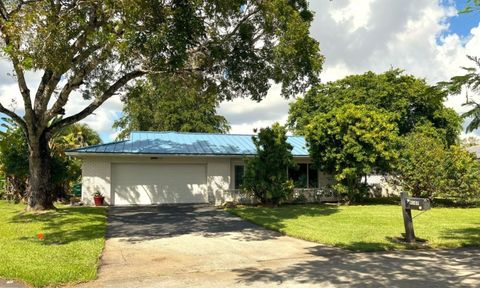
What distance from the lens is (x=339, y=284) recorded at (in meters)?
6.43

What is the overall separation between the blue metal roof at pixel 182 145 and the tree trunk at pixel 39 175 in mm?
3141

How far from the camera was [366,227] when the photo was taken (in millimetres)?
12508

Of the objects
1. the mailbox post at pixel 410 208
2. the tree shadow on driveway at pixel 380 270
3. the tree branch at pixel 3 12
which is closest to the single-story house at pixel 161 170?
the tree branch at pixel 3 12

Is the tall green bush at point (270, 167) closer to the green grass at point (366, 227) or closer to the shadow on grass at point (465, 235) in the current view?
the green grass at point (366, 227)

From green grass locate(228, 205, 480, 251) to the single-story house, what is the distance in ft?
15.6

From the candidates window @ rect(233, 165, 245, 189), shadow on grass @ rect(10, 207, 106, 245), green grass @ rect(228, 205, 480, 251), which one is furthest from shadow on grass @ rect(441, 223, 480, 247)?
window @ rect(233, 165, 245, 189)

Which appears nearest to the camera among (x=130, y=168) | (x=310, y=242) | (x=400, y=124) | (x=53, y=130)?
(x=310, y=242)

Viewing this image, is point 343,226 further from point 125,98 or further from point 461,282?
point 125,98

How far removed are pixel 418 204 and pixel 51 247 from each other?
27.1 ft

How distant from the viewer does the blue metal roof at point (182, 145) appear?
2017cm

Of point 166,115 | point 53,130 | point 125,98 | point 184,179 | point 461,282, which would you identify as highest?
point 166,115

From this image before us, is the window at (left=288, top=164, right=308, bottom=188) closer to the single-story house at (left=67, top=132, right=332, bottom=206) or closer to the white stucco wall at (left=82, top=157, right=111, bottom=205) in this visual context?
the single-story house at (left=67, top=132, right=332, bottom=206)

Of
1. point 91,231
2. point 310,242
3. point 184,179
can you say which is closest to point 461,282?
point 310,242

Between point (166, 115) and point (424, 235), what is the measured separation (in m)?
34.9
